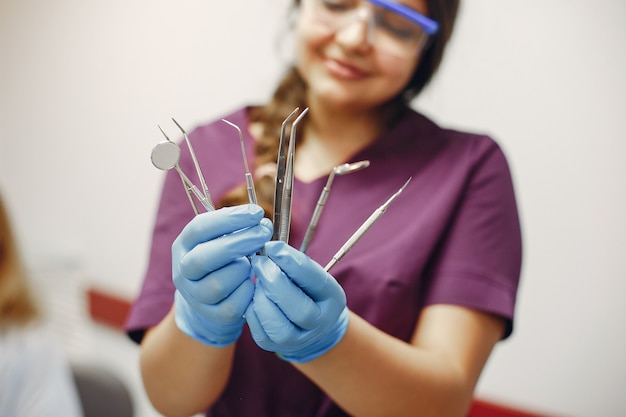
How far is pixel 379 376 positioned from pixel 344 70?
0.26 metres

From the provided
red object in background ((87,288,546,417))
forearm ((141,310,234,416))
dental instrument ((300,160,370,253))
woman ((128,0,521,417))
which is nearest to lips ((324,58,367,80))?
woman ((128,0,521,417))

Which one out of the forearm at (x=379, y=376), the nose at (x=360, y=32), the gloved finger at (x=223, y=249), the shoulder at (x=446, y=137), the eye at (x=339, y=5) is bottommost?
the forearm at (x=379, y=376)

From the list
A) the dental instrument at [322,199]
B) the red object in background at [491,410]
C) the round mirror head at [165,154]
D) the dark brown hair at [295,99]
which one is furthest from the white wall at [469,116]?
the round mirror head at [165,154]

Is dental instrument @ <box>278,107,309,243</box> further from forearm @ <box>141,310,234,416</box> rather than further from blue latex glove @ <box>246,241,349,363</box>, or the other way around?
forearm @ <box>141,310,234,416</box>

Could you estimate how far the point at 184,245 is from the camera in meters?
0.37

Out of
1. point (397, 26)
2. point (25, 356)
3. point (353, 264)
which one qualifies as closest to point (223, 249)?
point (353, 264)

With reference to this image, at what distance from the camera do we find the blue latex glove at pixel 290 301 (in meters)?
0.34

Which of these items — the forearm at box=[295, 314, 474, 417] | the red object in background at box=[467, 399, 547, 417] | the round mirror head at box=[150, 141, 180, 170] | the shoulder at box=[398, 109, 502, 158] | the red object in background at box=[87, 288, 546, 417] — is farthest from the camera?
the red object in background at box=[87, 288, 546, 417]

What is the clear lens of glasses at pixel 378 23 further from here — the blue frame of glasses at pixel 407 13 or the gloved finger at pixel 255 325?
the gloved finger at pixel 255 325

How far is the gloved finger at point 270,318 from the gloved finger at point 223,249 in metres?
0.03

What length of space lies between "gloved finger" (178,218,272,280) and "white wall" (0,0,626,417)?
43 cm

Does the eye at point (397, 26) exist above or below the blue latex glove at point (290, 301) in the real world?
above

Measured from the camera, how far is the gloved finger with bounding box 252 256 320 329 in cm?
34

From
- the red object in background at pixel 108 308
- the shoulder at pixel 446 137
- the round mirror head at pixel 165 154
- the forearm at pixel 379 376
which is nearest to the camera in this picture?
the round mirror head at pixel 165 154
